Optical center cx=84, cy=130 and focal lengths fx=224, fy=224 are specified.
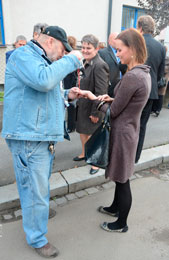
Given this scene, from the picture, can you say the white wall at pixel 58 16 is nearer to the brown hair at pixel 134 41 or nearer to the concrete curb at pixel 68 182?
the concrete curb at pixel 68 182

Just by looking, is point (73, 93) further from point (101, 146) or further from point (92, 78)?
point (92, 78)

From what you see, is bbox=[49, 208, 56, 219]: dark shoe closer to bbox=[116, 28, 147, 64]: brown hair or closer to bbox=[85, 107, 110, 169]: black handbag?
bbox=[85, 107, 110, 169]: black handbag

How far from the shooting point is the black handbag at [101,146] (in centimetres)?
203

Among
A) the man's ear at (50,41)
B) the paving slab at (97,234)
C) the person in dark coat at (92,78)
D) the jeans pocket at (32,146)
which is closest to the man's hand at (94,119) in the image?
the person in dark coat at (92,78)

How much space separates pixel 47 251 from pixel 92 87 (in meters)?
2.13

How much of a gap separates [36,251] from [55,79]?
5.28ft

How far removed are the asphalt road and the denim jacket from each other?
1625mm

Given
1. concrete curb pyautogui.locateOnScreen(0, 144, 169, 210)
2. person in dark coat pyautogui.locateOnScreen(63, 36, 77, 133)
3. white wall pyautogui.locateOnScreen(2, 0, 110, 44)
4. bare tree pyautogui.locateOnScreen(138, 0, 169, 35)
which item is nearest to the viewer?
concrete curb pyautogui.locateOnScreen(0, 144, 169, 210)

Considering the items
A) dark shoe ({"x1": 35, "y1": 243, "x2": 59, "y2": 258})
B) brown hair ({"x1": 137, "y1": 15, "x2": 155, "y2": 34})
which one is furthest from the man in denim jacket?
brown hair ({"x1": 137, "y1": 15, "x2": 155, "y2": 34})

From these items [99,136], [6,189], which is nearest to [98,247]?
[99,136]

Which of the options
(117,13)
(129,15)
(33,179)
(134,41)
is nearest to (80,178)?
(33,179)

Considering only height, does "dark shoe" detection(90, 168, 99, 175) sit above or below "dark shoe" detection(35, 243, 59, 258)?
above

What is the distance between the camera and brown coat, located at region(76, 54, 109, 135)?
310cm

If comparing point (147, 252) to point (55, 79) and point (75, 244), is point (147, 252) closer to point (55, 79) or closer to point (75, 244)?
point (75, 244)
